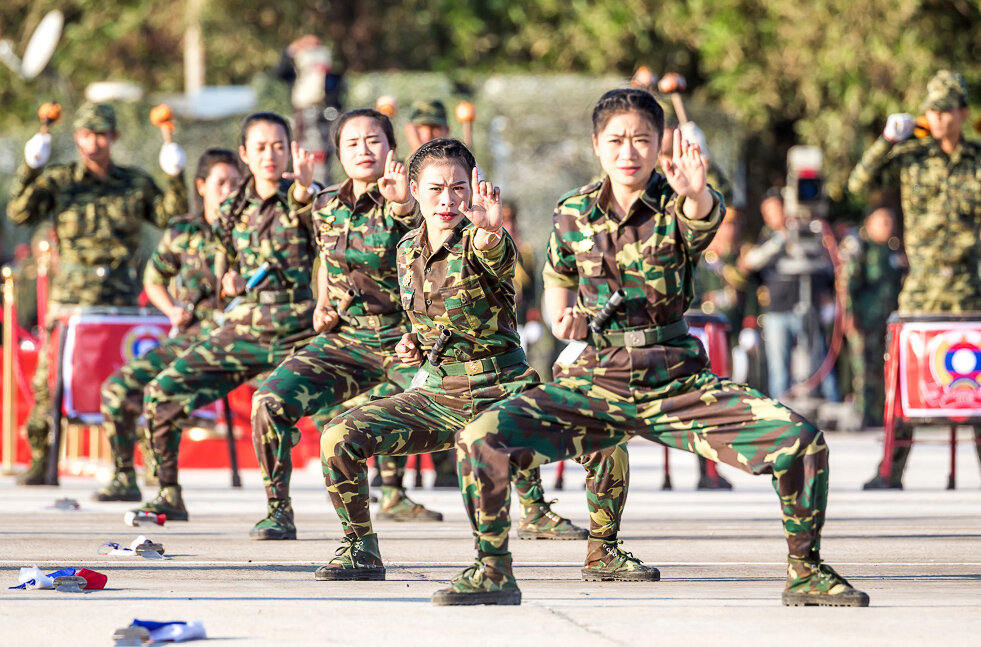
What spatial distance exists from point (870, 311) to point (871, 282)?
0.32 m

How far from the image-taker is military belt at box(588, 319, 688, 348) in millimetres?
7008

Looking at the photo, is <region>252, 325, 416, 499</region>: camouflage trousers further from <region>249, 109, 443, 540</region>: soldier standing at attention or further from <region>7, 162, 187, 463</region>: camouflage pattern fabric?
<region>7, 162, 187, 463</region>: camouflage pattern fabric

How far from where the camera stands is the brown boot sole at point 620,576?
25.2 feet

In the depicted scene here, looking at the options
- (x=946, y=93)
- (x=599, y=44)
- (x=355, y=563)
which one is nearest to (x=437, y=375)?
(x=355, y=563)

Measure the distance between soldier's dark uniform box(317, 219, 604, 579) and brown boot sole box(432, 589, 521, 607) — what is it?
93 cm

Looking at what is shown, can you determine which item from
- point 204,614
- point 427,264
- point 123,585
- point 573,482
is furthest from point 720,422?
point 573,482

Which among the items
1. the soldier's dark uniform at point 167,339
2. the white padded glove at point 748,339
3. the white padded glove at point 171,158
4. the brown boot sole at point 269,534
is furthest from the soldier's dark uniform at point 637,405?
the white padded glove at point 748,339

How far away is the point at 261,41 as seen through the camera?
99.7 ft

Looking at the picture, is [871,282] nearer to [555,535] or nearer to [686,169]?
[555,535]

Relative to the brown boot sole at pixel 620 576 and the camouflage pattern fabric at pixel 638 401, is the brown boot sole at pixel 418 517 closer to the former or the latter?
the brown boot sole at pixel 620 576

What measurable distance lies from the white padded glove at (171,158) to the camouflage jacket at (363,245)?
329 centimetres

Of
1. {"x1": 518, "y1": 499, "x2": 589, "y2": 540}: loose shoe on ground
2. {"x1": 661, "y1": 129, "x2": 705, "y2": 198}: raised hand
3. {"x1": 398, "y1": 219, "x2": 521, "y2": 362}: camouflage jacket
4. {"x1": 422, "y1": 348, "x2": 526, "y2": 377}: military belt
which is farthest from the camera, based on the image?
{"x1": 518, "y1": 499, "x2": 589, "y2": 540}: loose shoe on ground

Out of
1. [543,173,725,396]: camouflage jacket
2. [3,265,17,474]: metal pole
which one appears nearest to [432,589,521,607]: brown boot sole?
[543,173,725,396]: camouflage jacket

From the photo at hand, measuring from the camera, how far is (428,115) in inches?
464
